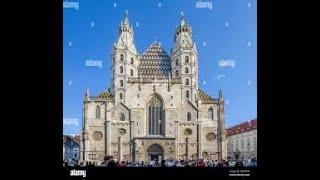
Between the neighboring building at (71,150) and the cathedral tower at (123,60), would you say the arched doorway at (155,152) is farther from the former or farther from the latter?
the neighboring building at (71,150)

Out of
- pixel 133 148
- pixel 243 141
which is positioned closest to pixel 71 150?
pixel 133 148

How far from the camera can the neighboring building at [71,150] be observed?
4.38m

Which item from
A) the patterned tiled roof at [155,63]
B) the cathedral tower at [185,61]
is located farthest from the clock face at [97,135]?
the cathedral tower at [185,61]

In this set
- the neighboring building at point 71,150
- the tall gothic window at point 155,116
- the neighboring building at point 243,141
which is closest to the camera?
the neighboring building at point 71,150

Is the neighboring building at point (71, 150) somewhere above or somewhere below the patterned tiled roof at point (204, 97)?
below

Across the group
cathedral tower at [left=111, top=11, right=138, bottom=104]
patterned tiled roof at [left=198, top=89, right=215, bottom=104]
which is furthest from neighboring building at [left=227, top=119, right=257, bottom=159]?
cathedral tower at [left=111, top=11, right=138, bottom=104]

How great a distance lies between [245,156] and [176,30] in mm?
1094

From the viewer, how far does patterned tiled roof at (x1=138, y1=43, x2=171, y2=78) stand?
15.0 feet
